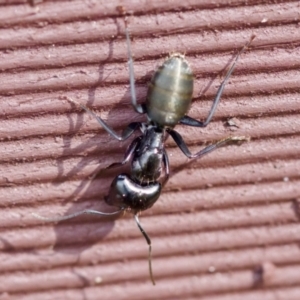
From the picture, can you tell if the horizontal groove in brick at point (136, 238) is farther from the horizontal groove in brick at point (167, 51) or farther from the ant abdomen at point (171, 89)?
the horizontal groove in brick at point (167, 51)

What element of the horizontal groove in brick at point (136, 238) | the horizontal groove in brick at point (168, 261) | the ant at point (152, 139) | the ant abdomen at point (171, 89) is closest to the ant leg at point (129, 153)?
the ant at point (152, 139)

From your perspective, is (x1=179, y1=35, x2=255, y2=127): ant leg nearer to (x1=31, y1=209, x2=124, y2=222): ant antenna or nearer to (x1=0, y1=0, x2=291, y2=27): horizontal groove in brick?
(x1=0, y1=0, x2=291, y2=27): horizontal groove in brick

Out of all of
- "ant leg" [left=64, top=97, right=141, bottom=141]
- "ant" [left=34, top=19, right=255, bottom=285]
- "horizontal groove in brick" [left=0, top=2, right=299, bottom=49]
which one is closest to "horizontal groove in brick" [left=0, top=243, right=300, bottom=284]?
"ant" [left=34, top=19, right=255, bottom=285]

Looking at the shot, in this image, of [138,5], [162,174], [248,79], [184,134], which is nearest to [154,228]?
[162,174]

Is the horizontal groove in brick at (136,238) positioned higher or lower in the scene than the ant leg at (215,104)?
lower

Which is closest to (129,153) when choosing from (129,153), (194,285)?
(129,153)

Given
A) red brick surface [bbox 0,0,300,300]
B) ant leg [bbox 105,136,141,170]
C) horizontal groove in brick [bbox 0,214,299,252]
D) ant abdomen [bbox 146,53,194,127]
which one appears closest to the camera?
ant abdomen [bbox 146,53,194,127]

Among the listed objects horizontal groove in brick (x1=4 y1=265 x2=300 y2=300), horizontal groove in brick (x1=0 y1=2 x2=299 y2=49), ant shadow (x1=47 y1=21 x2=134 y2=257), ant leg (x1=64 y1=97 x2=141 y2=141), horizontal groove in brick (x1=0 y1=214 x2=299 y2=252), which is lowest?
horizontal groove in brick (x1=4 y1=265 x2=300 y2=300)

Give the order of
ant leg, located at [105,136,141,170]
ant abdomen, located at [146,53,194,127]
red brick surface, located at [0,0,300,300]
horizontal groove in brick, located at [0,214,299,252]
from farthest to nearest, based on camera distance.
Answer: horizontal groove in brick, located at [0,214,299,252], ant leg, located at [105,136,141,170], red brick surface, located at [0,0,300,300], ant abdomen, located at [146,53,194,127]

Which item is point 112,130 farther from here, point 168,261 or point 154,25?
point 168,261

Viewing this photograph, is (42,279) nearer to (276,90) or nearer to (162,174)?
(162,174)
